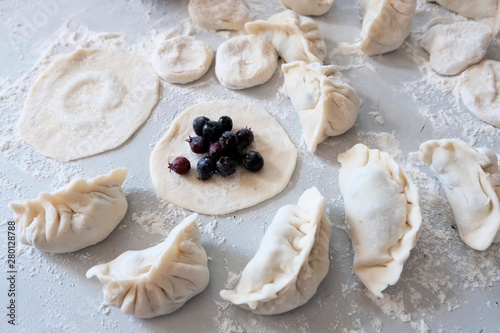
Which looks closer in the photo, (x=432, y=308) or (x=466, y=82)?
(x=432, y=308)

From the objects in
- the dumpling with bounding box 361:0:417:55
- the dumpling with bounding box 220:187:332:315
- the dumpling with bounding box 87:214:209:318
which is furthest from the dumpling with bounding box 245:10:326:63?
the dumpling with bounding box 87:214:209:318

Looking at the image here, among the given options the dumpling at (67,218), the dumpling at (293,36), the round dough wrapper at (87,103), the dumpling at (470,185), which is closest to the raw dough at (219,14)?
the dumpling at (293,36)

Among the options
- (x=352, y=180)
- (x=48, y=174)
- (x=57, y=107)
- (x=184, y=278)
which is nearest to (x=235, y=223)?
(x=184, y=278)

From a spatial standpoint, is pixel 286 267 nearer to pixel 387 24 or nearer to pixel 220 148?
pixel 220 148

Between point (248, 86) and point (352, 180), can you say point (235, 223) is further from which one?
point (248, 86)

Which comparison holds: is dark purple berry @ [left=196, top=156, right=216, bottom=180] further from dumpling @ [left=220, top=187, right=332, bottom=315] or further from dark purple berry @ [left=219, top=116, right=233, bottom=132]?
dumpling @ [left=220, top=187, right=332, bottom=315]

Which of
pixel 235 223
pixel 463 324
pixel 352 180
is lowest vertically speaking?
pixel 463 324

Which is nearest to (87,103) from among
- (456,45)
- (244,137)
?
(244,137)
